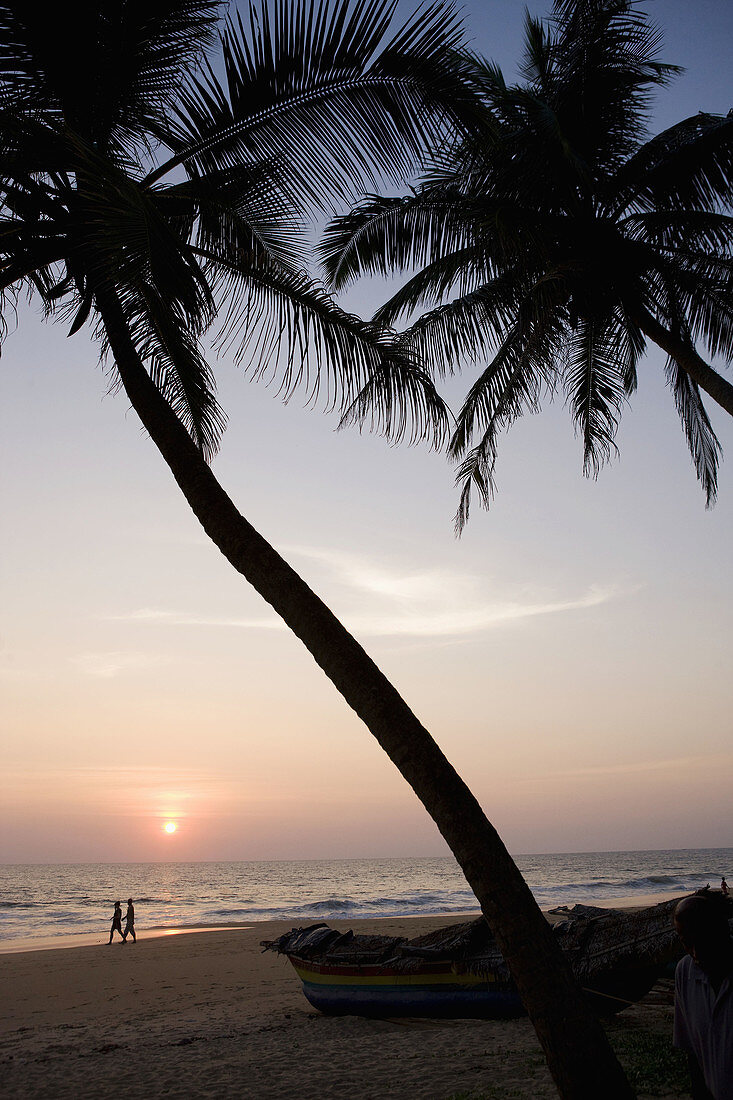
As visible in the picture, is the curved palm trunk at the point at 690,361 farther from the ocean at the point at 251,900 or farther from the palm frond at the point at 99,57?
the ocean at the point at 251,900

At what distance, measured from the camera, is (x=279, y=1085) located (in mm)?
7207

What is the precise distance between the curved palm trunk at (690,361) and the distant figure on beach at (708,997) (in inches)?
251

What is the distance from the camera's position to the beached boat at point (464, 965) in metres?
8.47

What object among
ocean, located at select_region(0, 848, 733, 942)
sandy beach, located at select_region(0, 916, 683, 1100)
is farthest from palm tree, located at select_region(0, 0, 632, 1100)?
ocean, located at select_region(0, 848, 733, 942)

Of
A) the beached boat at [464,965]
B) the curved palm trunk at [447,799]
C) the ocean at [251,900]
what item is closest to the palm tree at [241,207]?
the curved palm trunk at [447,799]

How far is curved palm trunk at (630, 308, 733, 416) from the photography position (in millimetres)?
7953

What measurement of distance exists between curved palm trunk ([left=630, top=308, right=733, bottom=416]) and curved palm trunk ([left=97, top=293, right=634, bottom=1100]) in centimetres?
554

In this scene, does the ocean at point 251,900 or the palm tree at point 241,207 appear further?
the ocean at point 251,900

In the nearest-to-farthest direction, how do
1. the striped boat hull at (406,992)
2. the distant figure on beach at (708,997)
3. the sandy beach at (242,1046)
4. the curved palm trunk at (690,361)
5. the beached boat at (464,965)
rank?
1. the distant figure on beach at (708,997)
2. the sandy beach at (242,1046)
3. the curved palm trunk at (690,361)
4. the beached boat at (464,965)
5. the striped boat hull at (406,992)

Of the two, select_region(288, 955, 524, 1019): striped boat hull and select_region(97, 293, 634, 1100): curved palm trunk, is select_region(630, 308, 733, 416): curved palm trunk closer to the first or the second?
select_region(97, 293, 634, 1100): curved palm trunk

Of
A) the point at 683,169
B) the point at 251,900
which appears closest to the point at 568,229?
the point at 683,169

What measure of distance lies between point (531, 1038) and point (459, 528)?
618 centimetres

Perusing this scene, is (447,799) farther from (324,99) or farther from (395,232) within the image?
(395,232)

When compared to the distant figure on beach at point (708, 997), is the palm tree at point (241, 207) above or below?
above
